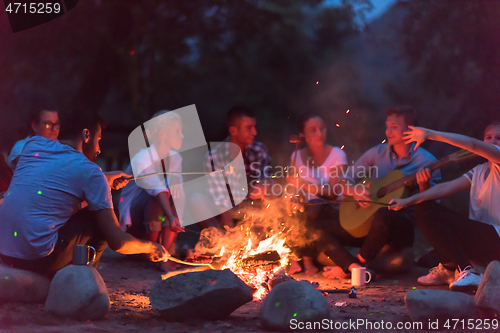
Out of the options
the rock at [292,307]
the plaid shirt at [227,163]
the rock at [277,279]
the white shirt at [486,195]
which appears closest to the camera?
the rock at [292,307]

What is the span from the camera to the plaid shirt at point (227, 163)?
20.1ft

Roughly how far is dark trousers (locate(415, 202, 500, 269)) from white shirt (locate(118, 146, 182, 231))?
9.13 feet

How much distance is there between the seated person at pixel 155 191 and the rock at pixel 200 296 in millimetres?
2181

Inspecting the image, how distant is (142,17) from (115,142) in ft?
15.1

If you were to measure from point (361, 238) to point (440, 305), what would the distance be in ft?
7.91

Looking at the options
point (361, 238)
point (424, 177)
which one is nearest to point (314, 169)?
point (361, 238)

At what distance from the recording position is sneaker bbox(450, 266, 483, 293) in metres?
4.11

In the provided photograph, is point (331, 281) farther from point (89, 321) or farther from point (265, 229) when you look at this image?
point (89, 321)

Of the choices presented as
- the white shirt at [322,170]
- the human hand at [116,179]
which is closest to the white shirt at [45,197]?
the human hand at [116,179]

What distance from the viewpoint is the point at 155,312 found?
3570mm

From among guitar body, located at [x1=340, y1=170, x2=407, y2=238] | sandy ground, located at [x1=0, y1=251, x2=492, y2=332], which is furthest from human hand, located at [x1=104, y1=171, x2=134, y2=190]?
guitar body, located at [x1=340, y1=170, x2=407, y2=238]

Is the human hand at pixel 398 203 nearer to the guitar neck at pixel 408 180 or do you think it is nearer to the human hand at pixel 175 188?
the guitar neck at pixel 408 180

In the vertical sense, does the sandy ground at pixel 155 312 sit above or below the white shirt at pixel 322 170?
below

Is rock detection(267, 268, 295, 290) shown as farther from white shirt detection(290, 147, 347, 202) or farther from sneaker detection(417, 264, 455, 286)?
white shirt detection(290, 147, 347, 202)
